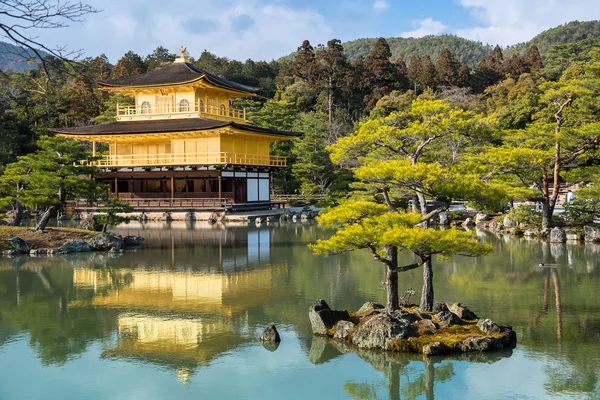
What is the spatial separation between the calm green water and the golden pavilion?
1407cm

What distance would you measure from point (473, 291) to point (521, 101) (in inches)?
1016

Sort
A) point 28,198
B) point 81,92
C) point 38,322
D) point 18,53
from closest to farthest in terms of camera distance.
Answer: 1. point 18,53
2. point 38,322
3. point 28,198
4. point 81,92

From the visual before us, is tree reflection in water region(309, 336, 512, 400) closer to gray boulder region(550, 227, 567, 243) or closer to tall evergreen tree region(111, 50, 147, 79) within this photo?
gray boulder region(550, 227, 567, 243)

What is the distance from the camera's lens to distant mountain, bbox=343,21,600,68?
301ft

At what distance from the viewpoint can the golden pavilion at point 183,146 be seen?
100 feet

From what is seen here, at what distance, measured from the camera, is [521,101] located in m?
34.8

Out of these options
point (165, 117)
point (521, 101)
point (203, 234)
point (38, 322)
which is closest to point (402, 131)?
point (38, 322)

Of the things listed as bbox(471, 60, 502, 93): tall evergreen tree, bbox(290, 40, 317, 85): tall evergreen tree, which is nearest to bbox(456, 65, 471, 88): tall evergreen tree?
bbox(471, 60, 502, 93): tall evergreen tree

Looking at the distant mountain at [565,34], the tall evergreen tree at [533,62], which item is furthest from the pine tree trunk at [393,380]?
the distant mountain at [565,34]

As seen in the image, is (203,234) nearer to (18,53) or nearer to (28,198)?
(28,198)

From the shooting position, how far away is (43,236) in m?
18.7

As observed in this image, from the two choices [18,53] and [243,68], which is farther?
[243,68]

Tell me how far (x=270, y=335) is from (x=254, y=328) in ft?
2.55

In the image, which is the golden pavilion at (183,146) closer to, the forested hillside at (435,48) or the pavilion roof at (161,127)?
the pavilion roof at (161,127)
